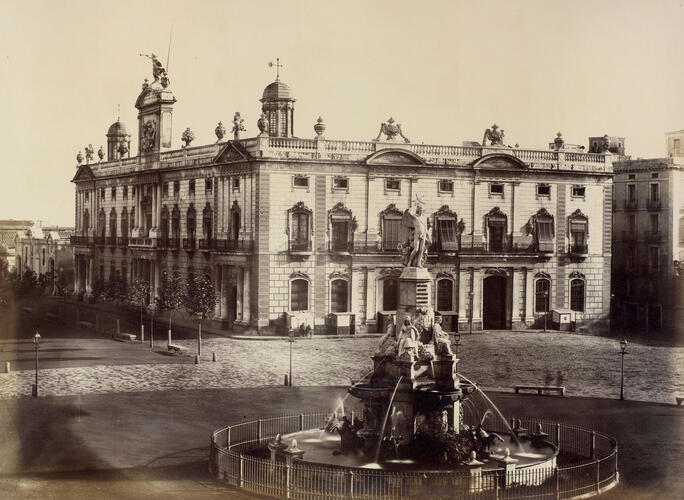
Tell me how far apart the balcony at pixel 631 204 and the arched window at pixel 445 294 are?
1668cm

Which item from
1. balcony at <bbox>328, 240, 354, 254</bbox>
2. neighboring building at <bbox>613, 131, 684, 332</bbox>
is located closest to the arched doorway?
balcony at <bbox>328, 240, 354, 254</bbox>

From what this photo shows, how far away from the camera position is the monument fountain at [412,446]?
861 inches

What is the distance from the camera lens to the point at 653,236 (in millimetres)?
62750

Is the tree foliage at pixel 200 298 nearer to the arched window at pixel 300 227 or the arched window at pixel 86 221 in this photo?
the arched window at pixel 300 227

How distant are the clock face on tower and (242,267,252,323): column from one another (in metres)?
16.2

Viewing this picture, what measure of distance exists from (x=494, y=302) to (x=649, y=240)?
544 inches

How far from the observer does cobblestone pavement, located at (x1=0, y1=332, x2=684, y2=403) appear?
120ft

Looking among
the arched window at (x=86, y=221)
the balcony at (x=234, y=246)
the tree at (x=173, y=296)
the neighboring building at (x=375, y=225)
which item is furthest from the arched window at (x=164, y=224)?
the arched window at (x=86, y=221)

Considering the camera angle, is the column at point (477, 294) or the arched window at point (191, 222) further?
the arched window at point (191, 222)

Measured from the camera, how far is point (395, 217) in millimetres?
53188

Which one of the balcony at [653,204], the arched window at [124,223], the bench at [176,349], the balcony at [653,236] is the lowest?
the bench at [176,349]

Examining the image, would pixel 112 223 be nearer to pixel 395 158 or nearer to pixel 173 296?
pixel 173 296

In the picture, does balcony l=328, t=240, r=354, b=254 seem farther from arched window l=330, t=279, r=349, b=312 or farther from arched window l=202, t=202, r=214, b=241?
arched window l=202, t=202, r=214, b=241

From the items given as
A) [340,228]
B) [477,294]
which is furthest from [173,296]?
[477,294]
